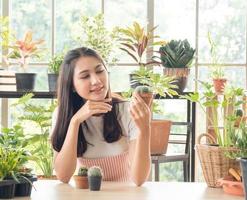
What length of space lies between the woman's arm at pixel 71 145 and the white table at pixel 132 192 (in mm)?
152

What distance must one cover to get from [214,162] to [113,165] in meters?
0.55

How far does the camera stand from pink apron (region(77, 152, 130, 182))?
8.56 feet

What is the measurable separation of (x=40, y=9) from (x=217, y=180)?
3.33m

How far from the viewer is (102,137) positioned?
275cm

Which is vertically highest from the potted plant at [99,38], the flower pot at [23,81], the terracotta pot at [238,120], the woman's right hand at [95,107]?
the potted plant at [99,38]

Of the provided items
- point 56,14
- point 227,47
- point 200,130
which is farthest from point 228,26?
point 56,14

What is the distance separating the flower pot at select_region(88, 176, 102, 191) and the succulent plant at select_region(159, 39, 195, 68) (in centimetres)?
208

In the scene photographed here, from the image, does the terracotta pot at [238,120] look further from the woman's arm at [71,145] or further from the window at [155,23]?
the window at [155,23]

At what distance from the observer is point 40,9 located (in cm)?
517

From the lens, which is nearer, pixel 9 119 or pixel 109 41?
pixel 109 41

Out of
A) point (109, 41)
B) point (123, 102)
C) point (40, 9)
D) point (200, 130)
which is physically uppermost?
point (40, 9)

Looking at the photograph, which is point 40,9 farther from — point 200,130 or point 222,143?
point 222,143

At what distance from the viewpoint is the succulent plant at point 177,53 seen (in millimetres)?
4117

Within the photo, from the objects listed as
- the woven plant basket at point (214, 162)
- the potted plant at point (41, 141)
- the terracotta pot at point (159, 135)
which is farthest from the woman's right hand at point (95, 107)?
the potted plant at point (41, 141)
